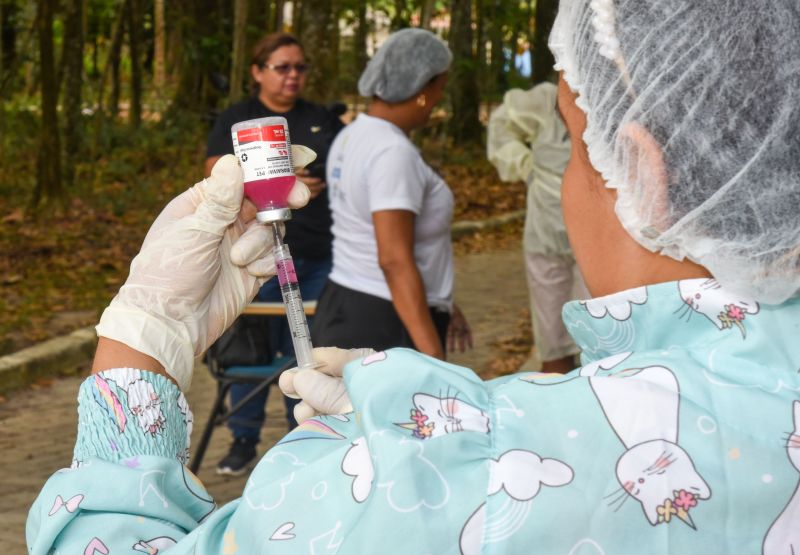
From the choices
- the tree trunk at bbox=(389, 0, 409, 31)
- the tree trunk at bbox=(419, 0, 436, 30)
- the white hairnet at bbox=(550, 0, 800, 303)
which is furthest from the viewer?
the tree trunk at bbox=(389, 0, 409, 31)

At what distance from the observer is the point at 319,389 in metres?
1.74

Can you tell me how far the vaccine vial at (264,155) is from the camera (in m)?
1.88

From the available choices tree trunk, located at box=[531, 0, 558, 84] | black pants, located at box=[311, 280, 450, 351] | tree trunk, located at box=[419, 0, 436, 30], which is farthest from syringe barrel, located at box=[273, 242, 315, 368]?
tree trunk, located at box=[531, 0, 558, 84]

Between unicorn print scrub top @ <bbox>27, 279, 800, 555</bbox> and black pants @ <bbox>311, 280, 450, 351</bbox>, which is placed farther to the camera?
black pants @ <bbox>311, 280, 450, 351</bbox>

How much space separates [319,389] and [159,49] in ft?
54.9

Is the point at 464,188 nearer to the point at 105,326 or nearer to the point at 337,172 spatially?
the point at 337,172

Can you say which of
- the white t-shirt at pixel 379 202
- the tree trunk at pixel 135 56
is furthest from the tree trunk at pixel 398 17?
the white t-shirt at pixel 379 202

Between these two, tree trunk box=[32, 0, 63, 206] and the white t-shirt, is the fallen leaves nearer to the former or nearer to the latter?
the white t-shirt

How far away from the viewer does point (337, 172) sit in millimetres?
4457

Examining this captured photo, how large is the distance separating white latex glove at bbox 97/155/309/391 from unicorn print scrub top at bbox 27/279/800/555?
0.41 metres

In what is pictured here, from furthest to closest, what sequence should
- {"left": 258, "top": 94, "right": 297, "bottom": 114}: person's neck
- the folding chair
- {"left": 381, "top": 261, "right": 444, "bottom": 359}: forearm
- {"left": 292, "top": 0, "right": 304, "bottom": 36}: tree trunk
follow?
{"left": 292, "top": 0, "right": 304, "bottom": 36}: tree trunk → {"left": 258, "top": 94, "right": 297, "bottom": 114}: person's neck → the folding chair → {"left": 381, "top": 261, "right": 444, "bottom": 359}: forearm

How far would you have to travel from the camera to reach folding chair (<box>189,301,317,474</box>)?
15.8 ft

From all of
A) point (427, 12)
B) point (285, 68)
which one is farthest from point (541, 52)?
point (285, 68)

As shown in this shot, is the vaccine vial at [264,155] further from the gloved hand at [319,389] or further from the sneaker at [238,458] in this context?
the sneaker at [238,458]
